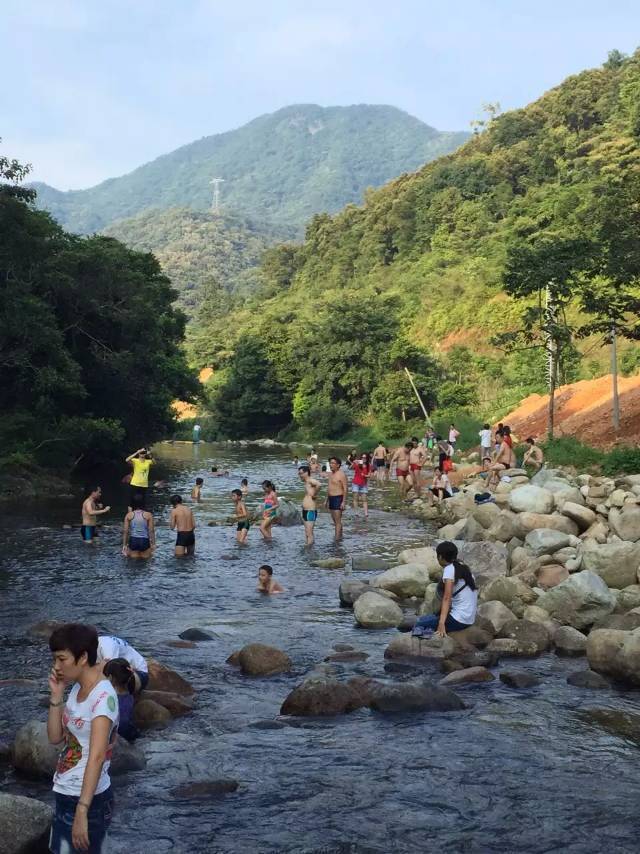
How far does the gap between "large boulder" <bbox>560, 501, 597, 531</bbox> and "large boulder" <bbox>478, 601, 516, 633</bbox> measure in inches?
220

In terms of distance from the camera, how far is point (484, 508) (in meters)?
19.4

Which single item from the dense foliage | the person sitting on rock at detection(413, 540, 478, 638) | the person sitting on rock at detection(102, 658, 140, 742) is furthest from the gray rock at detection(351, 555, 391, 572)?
the dense foliage

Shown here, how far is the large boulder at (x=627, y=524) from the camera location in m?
16.1

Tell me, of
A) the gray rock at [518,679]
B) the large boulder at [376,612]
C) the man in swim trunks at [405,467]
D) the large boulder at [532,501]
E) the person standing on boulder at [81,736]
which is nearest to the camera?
the person standing on boulder at [81,736]

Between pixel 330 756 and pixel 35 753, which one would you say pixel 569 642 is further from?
pixel 35 753

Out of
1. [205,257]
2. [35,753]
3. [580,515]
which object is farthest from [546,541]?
[205,257]

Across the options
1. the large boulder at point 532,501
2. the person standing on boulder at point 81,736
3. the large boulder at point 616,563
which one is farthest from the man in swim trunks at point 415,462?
the person standing on boulder at point 81,736

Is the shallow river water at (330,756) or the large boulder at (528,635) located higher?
the large boulder at (528,635)

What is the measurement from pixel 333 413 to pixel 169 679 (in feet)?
180

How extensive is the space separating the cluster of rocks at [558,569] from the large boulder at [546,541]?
0.02 m

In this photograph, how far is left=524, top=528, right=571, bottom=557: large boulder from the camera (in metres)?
15.7

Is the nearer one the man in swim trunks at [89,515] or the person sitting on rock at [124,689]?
the person sitting on rock at [124,689]

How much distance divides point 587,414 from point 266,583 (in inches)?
887

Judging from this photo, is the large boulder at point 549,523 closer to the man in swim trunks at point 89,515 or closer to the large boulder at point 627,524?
the large boulder at point 627,524
